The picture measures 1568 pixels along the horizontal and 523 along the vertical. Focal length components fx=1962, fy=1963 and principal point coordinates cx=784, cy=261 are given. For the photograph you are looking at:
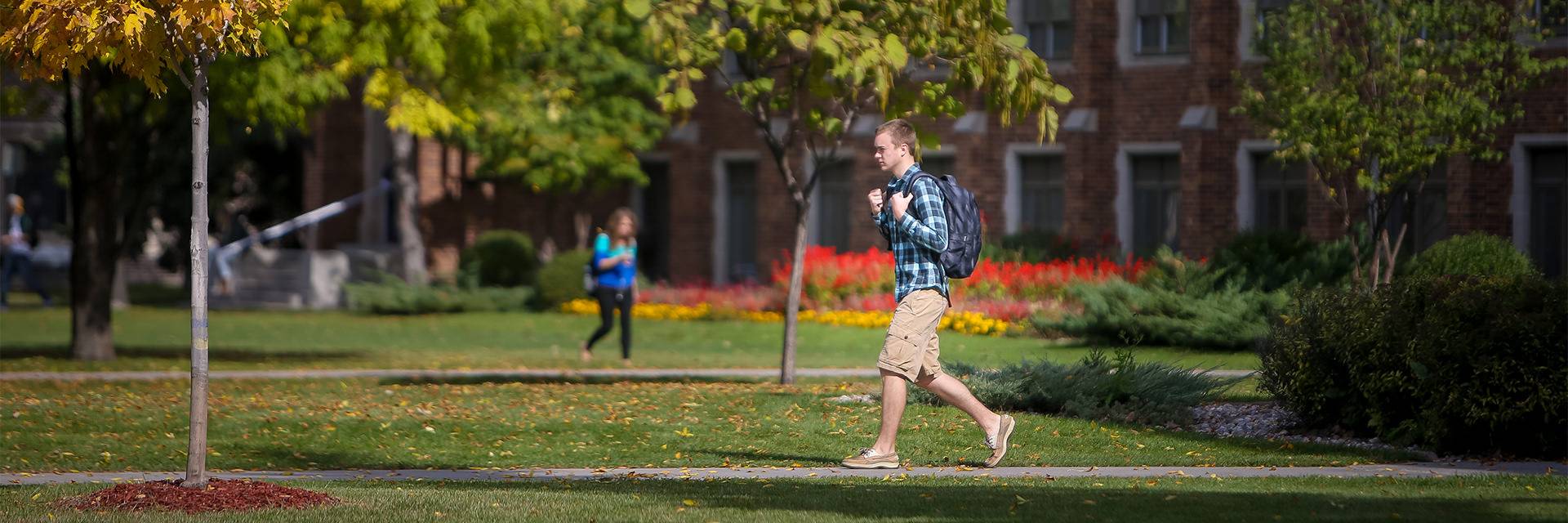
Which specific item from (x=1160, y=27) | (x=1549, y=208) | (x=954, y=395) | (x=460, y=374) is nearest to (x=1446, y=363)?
(x=954, y=395)

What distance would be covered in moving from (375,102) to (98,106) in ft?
10.2

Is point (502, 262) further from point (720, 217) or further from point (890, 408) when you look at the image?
point (890, 408)

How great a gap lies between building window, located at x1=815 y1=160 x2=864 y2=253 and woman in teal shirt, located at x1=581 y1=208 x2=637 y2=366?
475 inches

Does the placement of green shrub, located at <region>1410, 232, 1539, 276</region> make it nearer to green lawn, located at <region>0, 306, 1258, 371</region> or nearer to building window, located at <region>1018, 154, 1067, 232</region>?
green lawn, located at <region>0, 306, 1258, 371</region>


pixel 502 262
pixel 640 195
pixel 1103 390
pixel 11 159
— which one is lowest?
pixel 1103 390

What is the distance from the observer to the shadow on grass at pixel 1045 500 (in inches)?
318

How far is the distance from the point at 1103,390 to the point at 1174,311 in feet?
25.7

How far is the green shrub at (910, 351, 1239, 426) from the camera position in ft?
39.9

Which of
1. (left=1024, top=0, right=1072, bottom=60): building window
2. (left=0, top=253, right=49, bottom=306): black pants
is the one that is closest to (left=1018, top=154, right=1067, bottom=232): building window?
(left=1024, top=0, right=1072, bottom=60): building window

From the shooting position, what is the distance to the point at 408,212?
3391cm

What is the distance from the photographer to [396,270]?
116 feet

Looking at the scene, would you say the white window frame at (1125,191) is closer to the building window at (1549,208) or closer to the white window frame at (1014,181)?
the white window frame at (1014,181)

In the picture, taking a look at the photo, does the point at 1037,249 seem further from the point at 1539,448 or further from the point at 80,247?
the point at 1539,448

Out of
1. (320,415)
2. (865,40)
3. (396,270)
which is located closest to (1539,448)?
(865,40)
